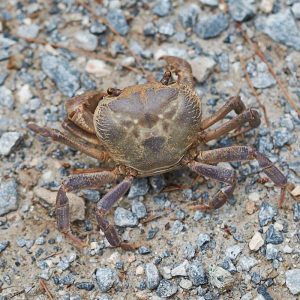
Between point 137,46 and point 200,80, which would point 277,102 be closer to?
point 200,80

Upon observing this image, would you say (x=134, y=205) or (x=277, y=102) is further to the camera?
(x=277, y=102)

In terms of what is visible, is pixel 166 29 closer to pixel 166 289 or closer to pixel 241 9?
pixel 241 9

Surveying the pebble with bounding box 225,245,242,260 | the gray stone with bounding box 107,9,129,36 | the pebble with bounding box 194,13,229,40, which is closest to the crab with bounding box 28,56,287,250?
the pebble with bounding box 225,245,242,260

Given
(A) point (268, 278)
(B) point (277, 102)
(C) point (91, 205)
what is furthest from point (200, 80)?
(A) point (268, 278)

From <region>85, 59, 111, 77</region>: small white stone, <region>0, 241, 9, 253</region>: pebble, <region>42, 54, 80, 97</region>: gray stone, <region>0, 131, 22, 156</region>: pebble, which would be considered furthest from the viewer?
<region>85, 59, 111, 77</region>: small white stone

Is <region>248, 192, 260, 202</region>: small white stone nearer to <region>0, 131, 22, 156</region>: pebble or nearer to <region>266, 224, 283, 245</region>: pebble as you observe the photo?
<region>266, 224, 283, 245</region>: pebble
